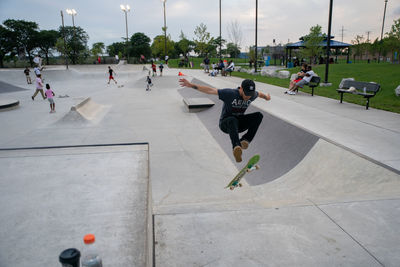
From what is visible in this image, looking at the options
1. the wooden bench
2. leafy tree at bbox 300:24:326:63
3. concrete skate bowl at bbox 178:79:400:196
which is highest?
leafy tree at bbox 300:24:326:63

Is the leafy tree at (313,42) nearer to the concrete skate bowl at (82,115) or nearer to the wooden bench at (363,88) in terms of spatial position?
the wooden bench at (363,88)

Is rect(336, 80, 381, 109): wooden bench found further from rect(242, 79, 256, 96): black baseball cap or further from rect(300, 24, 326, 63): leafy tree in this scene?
rect(300, 24, 326, 63): leafy tree

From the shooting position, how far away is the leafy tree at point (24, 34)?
6294 centimetres

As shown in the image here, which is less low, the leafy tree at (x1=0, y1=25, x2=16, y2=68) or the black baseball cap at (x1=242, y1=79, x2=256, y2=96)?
the leafy tree at (x1=0, y1=25, x2=16, y2=68)

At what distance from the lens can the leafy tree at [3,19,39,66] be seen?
2478 inches

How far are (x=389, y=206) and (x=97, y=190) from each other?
3.91m

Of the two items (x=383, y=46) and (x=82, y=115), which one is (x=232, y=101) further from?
(x=383, y=46)

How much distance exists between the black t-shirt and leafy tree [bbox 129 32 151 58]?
9898 cm

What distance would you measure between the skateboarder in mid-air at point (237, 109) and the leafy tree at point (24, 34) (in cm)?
7147

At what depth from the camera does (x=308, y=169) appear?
5270 mm

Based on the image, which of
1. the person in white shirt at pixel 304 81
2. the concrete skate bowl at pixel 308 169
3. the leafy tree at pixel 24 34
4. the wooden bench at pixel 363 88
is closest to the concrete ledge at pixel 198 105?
the person in white shirt at pixel 304 81

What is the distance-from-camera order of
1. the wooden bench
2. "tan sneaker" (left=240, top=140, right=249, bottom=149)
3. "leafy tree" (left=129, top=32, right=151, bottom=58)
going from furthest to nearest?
"leafy tree" (left=129, top=32, right=151, bottom=58)
the wooden bench
"tan sneaker" (left=240, top=140, right=249, bottom=149)

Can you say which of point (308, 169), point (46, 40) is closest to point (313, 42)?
point (308, 169)

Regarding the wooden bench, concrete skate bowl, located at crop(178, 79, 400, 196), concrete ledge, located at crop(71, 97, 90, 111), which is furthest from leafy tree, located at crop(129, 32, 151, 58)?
concrete skate bowl, located at crop(178, 79, 400, 196)
